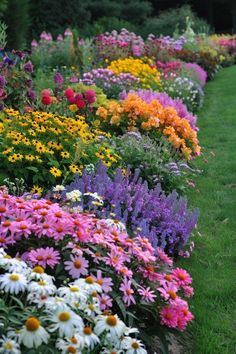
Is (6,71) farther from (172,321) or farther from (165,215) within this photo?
(172,321)

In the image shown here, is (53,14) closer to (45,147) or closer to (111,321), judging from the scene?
(45,147)

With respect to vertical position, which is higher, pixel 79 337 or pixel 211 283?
pixel 79 337

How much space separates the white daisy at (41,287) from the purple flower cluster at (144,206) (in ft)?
5.51

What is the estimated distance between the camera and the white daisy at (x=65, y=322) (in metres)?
1.86

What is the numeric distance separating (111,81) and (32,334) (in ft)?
23.7

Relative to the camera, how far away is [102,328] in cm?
200

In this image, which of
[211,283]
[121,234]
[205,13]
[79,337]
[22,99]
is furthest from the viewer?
[205,13]

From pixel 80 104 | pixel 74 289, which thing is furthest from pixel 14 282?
pixel 80 104

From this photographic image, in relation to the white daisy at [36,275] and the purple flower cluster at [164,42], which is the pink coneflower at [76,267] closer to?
the white daisy at [36,275]

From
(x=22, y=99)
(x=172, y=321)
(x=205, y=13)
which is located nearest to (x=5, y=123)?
(x=22, y=99)

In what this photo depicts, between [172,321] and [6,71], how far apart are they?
4043 millimetres

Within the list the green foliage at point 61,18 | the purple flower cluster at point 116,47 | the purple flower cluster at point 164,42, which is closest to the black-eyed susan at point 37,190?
the purple flower cluster at point 116,47

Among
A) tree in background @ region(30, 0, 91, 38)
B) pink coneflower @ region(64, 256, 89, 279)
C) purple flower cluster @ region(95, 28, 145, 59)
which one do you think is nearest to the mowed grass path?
pink coneflower @ region(64, 256, 89, 279)

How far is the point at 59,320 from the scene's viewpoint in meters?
1.88
